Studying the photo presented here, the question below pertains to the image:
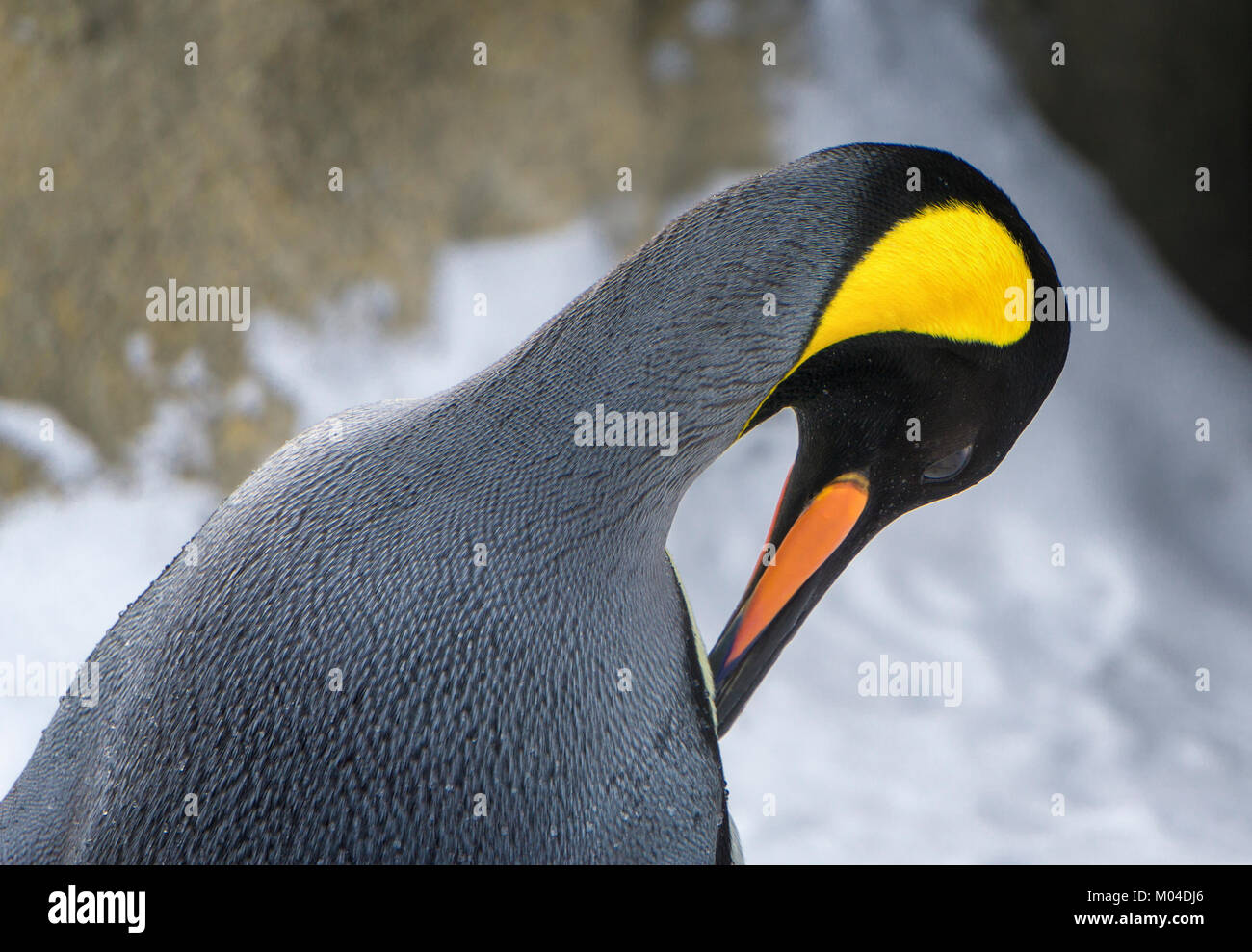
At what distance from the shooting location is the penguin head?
809mm

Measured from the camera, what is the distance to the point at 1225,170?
7.65 feet

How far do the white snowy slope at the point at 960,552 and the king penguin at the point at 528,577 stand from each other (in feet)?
3.39

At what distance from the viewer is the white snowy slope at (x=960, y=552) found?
1.84 metres

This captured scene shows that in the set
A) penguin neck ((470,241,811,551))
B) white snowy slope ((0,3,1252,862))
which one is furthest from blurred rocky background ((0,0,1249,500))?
penguin neck ((470,241,811,551))

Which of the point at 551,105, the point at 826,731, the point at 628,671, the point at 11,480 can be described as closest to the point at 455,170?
the point at 551,105

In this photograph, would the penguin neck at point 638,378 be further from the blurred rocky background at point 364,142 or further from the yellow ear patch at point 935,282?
the blurred rocky background at point 364,142

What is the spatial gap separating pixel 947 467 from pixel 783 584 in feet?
0.62

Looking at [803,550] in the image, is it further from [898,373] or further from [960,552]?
[960,552]

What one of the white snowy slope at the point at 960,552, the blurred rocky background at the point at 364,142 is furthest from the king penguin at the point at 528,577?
the blurred rocky background at the point at 364,142

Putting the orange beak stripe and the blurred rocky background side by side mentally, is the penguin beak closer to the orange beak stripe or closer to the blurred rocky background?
the orange beak stripe

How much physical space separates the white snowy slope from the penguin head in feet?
2.81
